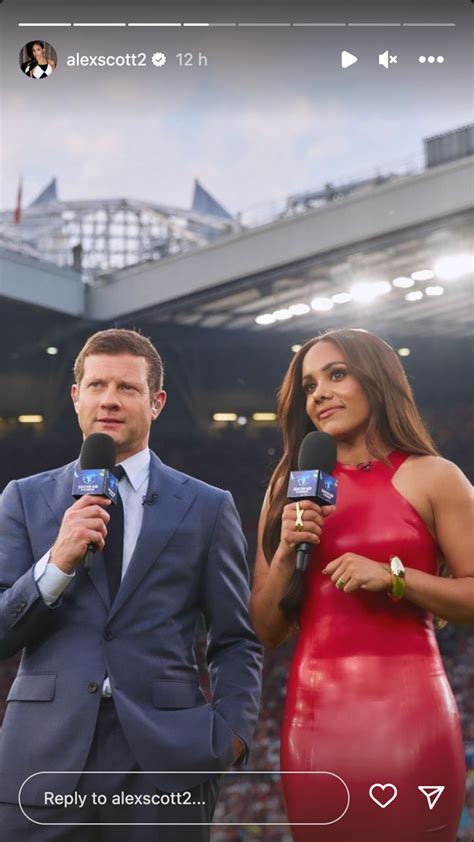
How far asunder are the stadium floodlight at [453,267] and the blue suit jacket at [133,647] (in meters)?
2.10

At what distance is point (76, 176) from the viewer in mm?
3264

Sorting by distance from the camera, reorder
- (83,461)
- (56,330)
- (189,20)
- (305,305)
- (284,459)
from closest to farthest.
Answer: (83,461) → (284,459) → (189,20) → (56,330) → (305,305)

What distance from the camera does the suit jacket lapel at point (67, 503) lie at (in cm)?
249

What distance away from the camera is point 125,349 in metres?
2.73

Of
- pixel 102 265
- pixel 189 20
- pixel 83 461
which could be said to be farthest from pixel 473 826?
pixel 102 265

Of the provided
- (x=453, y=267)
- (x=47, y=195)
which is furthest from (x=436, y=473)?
(x=453, y=267)

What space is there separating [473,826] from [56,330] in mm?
2417

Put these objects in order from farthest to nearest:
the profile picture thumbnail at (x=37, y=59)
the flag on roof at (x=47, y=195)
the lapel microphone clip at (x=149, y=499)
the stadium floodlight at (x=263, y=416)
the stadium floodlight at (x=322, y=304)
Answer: the stadium floodlight at (x=322, y=304)
the stadium floodlight at (x=263, y=416)
the flag on roof at (x=47, y=195)
the profile picture thumbnail at (x=37, y=59)
the lapel microphone clip at (x=149, y=499)

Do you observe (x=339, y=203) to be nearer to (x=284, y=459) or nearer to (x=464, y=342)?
(x=464, y=342)

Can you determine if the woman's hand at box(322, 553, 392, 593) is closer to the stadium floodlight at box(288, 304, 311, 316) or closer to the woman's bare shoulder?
the woman's bare shoulder

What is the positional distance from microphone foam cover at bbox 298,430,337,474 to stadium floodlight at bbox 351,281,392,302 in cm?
198

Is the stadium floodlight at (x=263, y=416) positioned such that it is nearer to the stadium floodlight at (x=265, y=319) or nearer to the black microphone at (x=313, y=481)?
the stadium floodlight at (x=265, y=319)

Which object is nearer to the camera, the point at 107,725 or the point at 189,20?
Answer: the point at 107,725

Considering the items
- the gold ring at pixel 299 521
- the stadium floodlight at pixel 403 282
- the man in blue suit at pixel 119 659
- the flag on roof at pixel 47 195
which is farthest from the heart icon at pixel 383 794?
the stadium floodlight at pixel 403 282
